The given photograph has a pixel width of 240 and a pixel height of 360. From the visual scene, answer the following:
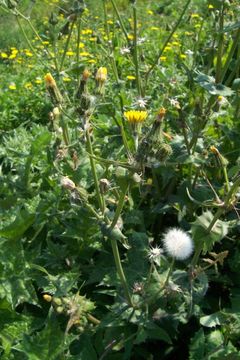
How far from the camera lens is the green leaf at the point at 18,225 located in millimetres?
2006

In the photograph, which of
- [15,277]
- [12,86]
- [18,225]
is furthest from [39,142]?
[12,86]

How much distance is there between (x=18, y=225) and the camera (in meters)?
2.01

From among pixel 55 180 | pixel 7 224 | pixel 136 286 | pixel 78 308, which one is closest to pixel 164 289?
pixel 136 286

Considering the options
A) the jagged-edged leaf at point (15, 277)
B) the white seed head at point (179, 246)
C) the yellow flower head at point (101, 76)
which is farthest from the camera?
the jagged-edged leaf at point (15, 277)

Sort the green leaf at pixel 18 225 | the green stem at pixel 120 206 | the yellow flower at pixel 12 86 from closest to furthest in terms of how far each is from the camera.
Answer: the green stem at pixel 120 206 → the green leaf at pixel 18 225 → the yellow flower at pixel 12 86

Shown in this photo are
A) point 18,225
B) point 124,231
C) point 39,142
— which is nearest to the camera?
point 18,225

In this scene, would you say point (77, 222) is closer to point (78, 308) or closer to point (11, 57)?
point (78, 308)

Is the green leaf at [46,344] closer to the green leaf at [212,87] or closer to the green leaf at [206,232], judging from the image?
the green leaf at [206,232]

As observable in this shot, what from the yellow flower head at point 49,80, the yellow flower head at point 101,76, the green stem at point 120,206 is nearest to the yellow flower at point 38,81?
the yellow flower head at point 49,80

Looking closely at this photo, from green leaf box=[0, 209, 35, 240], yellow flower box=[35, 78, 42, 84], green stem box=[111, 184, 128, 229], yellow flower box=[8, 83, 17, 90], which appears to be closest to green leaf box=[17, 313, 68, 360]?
green stem box=[111, 184, 128, 229]

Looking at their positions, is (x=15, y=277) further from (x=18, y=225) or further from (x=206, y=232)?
(x=206, y=232)

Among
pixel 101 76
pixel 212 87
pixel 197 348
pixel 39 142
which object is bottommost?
pixel 197 348

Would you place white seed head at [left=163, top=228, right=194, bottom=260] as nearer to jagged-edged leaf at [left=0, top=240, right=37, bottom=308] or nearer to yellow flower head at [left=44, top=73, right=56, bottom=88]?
jagged-edged leaf at [left=0, top=240, right=37, bottom=308]

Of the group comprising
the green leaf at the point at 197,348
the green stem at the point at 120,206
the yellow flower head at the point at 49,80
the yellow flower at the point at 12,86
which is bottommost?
the yellow flower at the point at 12,86
